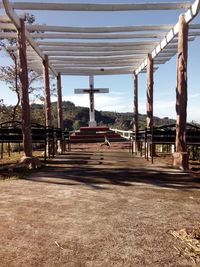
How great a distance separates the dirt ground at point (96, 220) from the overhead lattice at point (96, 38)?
15.2 ft

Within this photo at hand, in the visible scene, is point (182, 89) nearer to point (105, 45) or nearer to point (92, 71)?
point (105, 45)

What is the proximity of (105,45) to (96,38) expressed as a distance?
3.84 ft

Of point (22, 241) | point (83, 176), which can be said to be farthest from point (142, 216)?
point (83, 176)

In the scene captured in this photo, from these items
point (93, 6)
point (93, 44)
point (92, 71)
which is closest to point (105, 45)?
point (93, 44)

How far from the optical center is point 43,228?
3898mm

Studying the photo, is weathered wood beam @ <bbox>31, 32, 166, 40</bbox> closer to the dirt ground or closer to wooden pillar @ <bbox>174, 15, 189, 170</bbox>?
wooden pillar @ <bbox>174, 15, 189, 170</bbox>

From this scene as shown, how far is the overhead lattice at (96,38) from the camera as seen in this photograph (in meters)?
9.13

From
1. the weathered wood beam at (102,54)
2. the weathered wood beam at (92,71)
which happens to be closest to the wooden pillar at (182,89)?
the weathered wood beam at (102,54)

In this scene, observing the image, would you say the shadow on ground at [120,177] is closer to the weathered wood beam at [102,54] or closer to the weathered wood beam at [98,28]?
the weathered wood beam at [98,28]

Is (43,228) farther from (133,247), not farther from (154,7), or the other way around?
(154,7)

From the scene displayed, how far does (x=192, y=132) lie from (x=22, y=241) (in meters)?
7.63

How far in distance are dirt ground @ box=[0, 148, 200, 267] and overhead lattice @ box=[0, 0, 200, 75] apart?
463 cm

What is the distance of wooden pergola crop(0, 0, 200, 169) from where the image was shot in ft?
30.1

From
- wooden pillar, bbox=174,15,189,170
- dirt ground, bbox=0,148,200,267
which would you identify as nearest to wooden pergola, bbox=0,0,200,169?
wooden pillar, bbox=174,15,189,170
